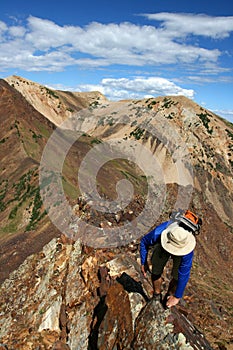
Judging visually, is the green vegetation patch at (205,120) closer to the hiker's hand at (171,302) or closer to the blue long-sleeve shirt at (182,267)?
the blue long-sleeve shirt at (182,267)

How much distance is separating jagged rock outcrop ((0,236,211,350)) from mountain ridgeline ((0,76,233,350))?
1.4 inches

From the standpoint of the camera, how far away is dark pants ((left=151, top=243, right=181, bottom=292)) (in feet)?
21.8

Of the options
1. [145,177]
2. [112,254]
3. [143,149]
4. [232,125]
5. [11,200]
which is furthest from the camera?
[232,125]

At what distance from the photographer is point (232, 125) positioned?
273 ft

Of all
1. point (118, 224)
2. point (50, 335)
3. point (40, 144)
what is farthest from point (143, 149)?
point (50, 335)

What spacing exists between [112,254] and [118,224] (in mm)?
3391

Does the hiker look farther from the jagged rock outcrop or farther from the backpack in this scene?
the jagged rock outcrop

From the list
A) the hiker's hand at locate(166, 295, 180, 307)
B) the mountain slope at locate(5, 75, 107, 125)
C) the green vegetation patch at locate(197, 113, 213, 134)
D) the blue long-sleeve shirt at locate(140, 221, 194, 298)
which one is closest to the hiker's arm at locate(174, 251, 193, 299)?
the blue long-sleeve shirt at locate(140, 221, 194, 298)

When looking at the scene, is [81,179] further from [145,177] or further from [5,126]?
[145,177]

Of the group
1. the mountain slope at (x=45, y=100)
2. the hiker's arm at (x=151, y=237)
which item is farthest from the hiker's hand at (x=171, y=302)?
the mountain slope at (x=45, y=100)

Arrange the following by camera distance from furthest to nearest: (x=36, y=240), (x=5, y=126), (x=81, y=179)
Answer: (x=5, y=126), (x=81, y=179), (x=36, y=240)

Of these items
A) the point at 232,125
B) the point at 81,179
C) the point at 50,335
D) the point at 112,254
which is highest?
the point at 112,254

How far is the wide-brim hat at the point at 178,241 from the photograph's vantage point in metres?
6.17

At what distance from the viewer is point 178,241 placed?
20.3ft
